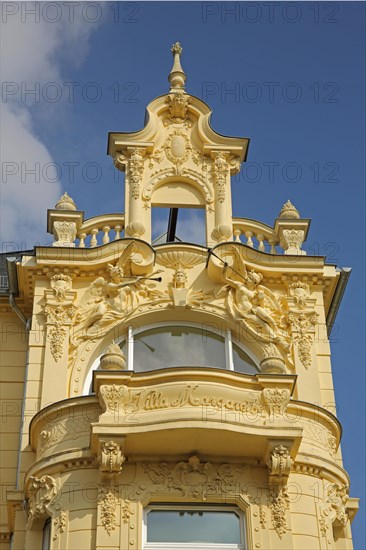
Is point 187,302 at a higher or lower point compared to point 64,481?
higher

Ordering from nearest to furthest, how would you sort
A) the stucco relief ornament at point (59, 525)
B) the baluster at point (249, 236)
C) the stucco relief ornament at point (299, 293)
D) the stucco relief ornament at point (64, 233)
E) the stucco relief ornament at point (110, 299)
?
the stucco relief ornament at point (59, 525) < the stucco relief ornament at point (110, 299) < the stucco relief ornament at point (299, 293) < the stucco relief ornament at point (64, 233) < the baluster at point (249, 236)

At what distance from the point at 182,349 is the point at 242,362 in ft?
3.76

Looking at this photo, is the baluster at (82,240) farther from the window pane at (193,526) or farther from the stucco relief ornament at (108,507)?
the window pane at (193,526)

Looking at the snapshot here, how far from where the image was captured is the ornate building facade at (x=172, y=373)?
16500mm

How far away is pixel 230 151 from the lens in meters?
22.0

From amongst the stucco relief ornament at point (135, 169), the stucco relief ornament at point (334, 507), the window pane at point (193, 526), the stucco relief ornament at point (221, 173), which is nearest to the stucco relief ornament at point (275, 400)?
the stucco relief ornament at point (334, 507)

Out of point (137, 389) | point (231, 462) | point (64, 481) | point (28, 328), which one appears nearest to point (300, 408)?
point (231, 462)

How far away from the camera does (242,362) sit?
768 inches

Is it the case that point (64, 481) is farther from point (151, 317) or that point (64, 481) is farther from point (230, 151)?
point (230, 151)

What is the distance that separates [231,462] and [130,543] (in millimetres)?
2126

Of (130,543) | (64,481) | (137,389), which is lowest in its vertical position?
(130,543)

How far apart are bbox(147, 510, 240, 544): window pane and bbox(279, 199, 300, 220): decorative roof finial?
22.8ft

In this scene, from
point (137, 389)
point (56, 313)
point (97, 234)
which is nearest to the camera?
point (137, 389)

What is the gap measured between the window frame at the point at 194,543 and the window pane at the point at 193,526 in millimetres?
50
